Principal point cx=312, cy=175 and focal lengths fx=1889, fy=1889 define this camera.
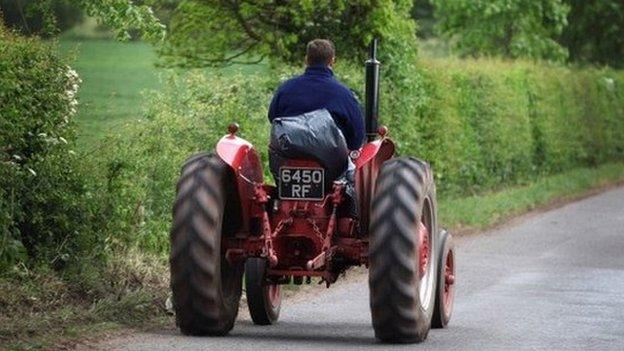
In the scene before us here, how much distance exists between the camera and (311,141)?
12.4 m

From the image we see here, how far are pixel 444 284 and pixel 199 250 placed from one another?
7.27 feet

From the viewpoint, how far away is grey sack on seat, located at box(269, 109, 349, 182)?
12.4 meters

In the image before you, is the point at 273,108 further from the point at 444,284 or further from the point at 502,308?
the point at 502,308

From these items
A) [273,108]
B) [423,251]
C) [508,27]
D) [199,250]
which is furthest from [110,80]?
[508,27]

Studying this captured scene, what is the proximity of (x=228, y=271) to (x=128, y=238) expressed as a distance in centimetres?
216

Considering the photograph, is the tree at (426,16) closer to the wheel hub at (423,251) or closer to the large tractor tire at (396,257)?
the wheel hub at (423,251)

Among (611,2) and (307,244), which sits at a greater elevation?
(307,244)

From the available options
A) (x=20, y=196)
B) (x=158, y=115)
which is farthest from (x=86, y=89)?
(x=20, y=196)

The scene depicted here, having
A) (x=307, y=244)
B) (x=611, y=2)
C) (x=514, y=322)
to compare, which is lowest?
(x=611, y=2)

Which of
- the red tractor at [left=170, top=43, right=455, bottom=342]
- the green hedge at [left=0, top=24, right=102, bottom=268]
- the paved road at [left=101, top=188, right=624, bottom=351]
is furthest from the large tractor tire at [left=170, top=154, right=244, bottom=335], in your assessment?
the green hedge at [left=0, top=24, right=102, bottom=268]

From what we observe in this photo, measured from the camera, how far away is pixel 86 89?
805 inches

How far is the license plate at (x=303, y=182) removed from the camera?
12516mm

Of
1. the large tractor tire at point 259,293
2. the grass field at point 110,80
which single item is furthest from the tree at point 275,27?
the large tractor tire at point 259,293

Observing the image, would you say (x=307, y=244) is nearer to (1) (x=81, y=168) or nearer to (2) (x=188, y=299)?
(2) (x=188, y=299)
